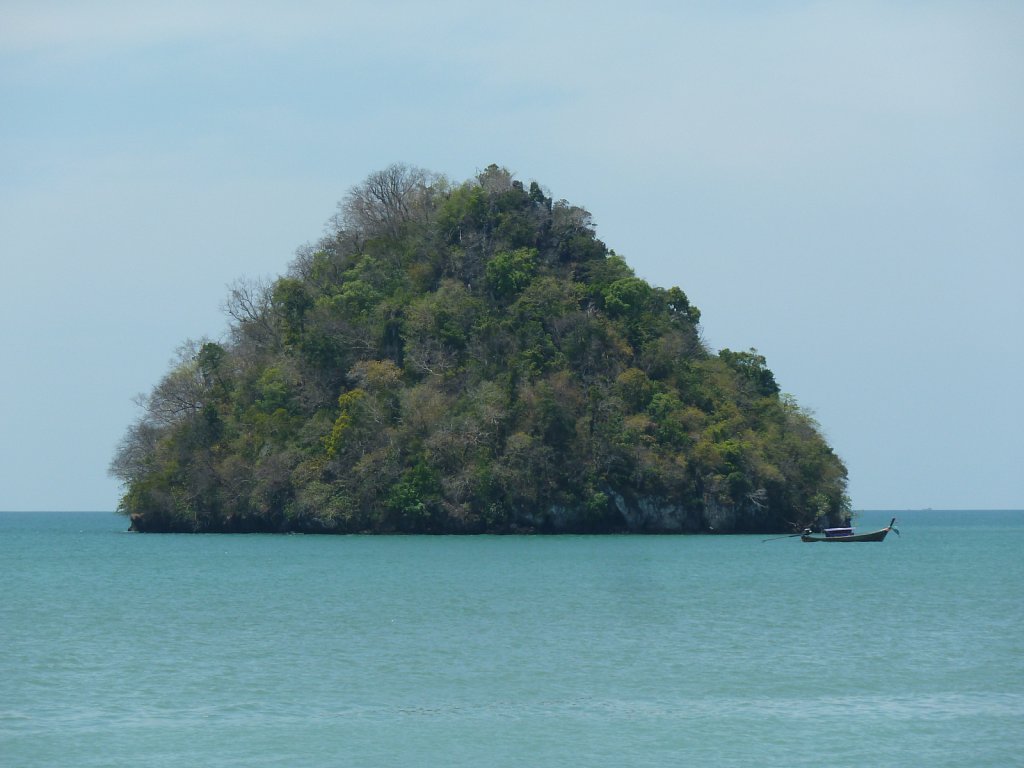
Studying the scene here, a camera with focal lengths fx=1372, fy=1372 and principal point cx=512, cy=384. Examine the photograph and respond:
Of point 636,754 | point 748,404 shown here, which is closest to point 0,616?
point 636,754

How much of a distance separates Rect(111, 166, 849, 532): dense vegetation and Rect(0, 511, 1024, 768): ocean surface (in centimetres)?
2246

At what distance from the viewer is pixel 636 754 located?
19.6m

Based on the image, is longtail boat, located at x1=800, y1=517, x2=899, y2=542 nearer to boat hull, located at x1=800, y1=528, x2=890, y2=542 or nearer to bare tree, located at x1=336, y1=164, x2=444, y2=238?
boat hull, located at x1=800, y1=528, x2=890, y2=542

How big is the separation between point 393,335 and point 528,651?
177ft

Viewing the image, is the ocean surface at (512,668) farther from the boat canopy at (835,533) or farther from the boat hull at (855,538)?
the boat canopy at (835,533)

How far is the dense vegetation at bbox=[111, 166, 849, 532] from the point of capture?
7288 cm

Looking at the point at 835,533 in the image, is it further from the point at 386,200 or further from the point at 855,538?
the point at 386,200

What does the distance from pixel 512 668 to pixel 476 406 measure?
155 ft

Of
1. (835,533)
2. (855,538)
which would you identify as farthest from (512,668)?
(835,533)

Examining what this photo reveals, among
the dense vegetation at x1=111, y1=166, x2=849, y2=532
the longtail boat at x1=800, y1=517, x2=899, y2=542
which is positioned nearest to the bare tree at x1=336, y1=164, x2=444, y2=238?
the dense vegetation at x1=111, y1=166, x2=849, y2=532

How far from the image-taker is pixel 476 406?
73.5 metres

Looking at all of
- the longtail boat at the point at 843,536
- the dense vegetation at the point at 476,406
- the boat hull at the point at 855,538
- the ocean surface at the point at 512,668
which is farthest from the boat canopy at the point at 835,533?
the ocean surface at the point at 512,668

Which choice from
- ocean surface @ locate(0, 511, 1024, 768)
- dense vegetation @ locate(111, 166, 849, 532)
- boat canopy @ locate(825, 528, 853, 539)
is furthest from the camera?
dense vegetation @ locate(111, 166, 849, 532)

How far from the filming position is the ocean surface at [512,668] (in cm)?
2005
